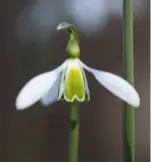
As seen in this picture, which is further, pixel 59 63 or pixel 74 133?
pixel 59 63

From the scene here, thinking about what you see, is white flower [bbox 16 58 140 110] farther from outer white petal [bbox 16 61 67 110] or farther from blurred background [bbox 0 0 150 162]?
blurred background [bbox 0 0 150 162]

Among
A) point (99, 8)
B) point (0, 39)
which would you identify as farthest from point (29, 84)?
point (0, 39)

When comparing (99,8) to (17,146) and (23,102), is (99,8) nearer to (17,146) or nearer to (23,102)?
(17,146)

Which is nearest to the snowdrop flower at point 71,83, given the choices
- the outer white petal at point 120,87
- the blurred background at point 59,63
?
the outer white petal at point 120,87

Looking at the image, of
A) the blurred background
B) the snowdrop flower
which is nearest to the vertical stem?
the snowdrop flower

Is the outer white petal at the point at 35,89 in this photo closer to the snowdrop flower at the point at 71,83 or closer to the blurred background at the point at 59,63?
the snowdrop flower at the point at 71,83

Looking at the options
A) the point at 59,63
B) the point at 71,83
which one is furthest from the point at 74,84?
the point at 59,63

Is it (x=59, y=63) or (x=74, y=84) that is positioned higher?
(x=59, y=63)

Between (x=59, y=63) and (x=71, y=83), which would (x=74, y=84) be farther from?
Answer: (x=59, y=63)
